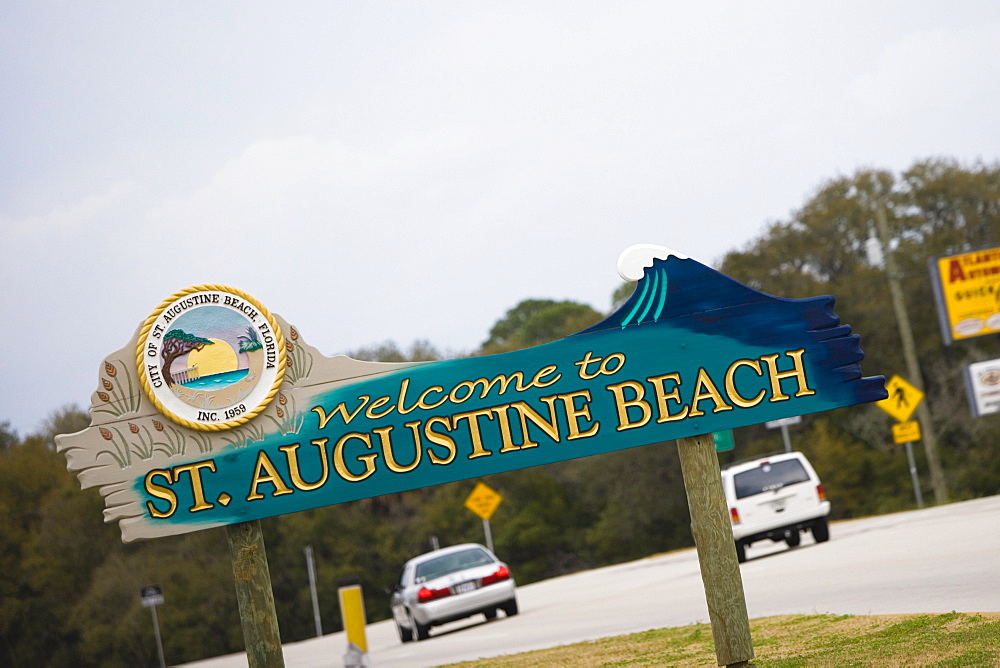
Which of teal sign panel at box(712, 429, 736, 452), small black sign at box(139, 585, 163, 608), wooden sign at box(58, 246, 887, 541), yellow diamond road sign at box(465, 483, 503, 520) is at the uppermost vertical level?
wooden sign at box(58, 246, 887, 541)

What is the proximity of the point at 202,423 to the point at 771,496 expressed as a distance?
539 inches

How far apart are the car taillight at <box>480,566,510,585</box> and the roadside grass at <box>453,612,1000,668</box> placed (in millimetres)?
6819

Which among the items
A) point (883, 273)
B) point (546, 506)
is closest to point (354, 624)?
point (883, 273)

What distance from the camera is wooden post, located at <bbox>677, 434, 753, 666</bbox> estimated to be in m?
9.32

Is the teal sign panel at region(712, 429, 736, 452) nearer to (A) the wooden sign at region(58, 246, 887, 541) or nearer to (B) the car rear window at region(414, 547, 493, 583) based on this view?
(A) the wooden sign at region(58, 246, 887, 541)

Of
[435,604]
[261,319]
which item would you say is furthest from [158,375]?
[435,604]

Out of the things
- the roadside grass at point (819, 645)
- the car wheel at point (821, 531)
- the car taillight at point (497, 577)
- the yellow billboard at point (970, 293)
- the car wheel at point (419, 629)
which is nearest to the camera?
the roadside grass at point (819, 645)

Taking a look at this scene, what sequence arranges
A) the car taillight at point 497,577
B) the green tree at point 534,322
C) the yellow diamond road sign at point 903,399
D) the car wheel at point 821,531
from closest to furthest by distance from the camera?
the car taillight at point 497,577
the car wheel at point 821,531
the yellow diamond road sign at point 903,399
the green tree at point 534,322

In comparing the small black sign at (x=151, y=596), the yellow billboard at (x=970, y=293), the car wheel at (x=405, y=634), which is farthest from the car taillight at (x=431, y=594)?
the yellow billboard at (x=970, y=293)

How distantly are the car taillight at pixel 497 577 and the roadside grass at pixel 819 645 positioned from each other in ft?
22.4

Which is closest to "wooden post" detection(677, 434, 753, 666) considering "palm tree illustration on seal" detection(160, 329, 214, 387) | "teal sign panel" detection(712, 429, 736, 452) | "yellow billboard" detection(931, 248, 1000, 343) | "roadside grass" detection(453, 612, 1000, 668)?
"roadside grass" detection(453, 612, 1000, 668)

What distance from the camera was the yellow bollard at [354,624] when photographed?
6.75 m

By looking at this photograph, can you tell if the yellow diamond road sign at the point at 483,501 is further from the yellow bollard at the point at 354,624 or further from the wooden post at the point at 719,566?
the yellow bollard at the point at 354,624

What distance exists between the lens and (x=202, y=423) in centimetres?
951
